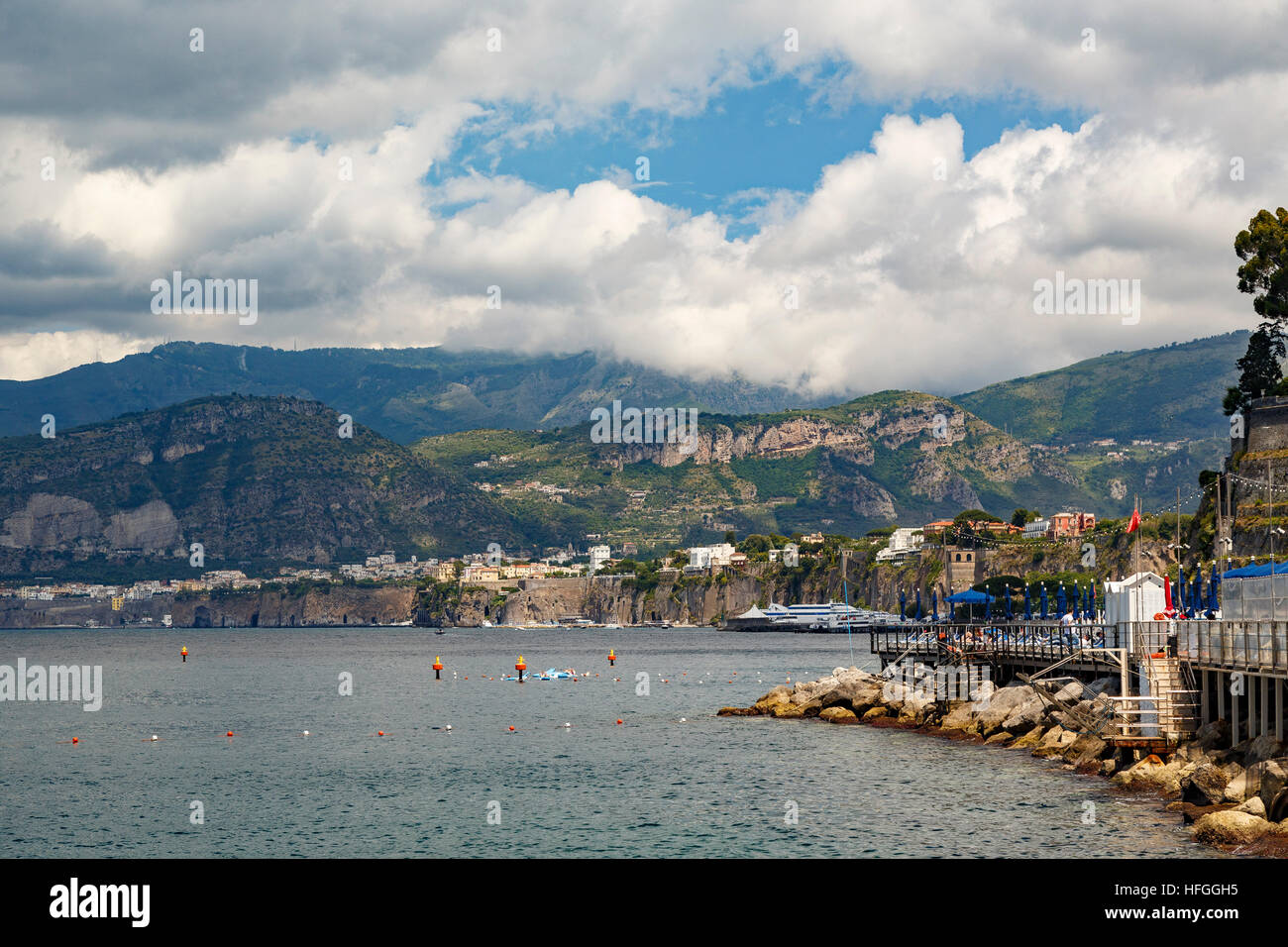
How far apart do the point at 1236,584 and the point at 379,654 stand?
156 metres

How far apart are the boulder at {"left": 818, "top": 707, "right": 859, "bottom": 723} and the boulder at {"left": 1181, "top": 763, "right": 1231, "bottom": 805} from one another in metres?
35.0

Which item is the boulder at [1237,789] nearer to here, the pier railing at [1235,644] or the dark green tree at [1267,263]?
the pier railing at [1235,644]

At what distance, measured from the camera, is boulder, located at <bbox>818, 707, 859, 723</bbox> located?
236ft

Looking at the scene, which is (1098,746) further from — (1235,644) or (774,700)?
(774,700)

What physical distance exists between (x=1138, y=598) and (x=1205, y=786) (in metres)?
25.5

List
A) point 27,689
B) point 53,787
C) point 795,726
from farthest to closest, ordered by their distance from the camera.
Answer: point 27,689 < point 795,726 < point 53,787

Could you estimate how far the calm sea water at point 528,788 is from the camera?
3844cm

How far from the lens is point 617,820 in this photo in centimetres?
4281

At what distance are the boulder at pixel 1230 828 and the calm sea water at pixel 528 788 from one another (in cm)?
48

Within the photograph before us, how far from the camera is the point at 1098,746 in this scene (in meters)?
48.3

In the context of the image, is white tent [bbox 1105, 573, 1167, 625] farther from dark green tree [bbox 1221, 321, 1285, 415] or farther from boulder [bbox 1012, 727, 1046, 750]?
dark green tree [bbox 1221, 321, 1285, 415]

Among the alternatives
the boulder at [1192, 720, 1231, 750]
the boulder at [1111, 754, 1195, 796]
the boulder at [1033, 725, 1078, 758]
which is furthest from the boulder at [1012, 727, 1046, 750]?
the boulder at [1192, 720, 1231, 750]
